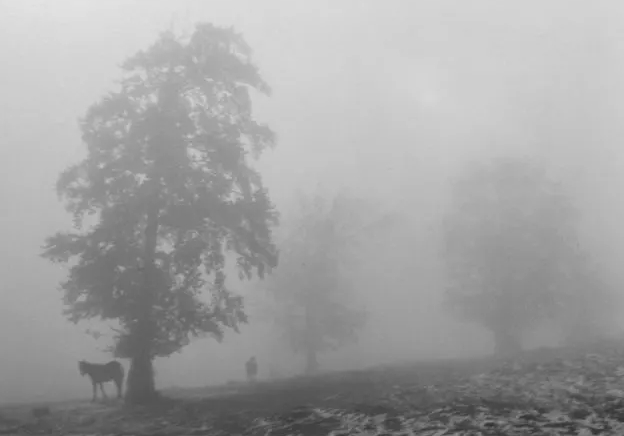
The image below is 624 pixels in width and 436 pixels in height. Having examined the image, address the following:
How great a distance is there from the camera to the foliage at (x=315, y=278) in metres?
40.7

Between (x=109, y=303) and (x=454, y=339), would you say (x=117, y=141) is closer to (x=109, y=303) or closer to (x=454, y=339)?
(x=109, y=303)

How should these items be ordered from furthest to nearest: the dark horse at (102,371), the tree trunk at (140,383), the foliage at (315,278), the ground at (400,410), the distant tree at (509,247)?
the foliage at (315,278)
the distant tree at (509,247)
the dark horse at (102,371)
the tree trunk at (140,383)
the ground at (400,410)

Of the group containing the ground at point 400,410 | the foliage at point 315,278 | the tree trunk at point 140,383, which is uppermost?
the foliage at point 315,278

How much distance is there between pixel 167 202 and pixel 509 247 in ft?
93.6

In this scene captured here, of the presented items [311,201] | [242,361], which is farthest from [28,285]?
[311,201]

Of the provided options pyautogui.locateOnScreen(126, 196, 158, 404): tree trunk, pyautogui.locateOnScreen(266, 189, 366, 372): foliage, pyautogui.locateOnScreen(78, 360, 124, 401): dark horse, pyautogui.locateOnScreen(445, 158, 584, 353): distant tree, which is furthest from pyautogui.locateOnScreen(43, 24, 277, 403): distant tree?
pyautogui.locateOnScreen(445, 158, 584, 353): distant tree

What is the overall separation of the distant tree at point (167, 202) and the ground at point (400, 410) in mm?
2986

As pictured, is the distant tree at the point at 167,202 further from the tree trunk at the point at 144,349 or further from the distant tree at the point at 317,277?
the distant tree at the point at 317,277

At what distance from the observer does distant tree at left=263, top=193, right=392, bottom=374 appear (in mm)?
40750

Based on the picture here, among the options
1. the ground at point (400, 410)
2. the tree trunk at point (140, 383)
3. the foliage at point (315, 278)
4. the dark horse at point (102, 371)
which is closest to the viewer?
the ground at point (400, 410)

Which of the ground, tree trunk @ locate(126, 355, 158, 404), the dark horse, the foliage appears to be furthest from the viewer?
the foliage

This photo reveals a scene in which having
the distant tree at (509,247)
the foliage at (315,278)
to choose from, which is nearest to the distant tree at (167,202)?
the foliage at (315,278)

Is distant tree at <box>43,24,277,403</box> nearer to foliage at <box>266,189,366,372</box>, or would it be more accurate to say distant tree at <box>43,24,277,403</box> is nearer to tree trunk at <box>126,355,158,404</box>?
tree trunk at <box>126,355,158,404</box>

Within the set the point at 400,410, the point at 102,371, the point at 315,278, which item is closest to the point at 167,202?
the point at 102,371
